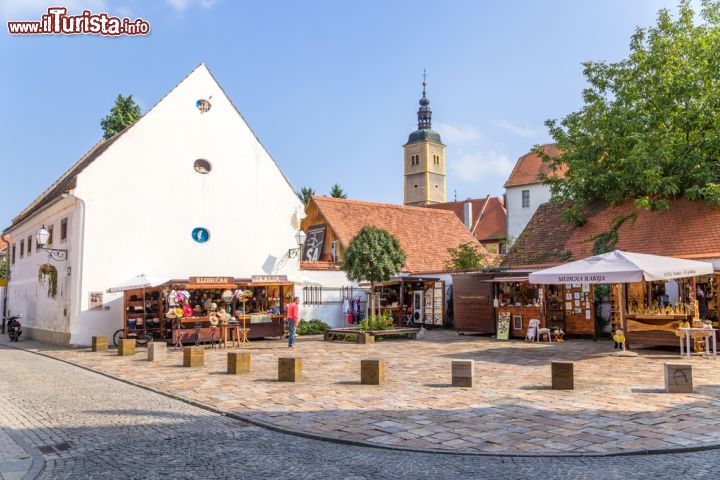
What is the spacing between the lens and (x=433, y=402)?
980 cm

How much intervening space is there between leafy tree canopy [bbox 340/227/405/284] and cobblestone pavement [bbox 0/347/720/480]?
14.5 metres

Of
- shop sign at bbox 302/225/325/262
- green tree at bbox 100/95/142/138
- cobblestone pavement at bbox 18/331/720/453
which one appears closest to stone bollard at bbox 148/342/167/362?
cobblestone pavement at bbox 18/331/720/453

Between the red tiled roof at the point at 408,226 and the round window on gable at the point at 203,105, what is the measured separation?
10623 mm

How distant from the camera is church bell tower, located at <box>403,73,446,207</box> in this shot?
97312mm

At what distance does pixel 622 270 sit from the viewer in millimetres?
15211

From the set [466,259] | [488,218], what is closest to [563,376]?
[466,259]

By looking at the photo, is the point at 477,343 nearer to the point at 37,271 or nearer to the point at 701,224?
the point at 701,224

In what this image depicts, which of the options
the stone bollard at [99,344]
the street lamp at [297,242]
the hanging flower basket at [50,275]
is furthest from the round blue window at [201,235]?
the stone bollard at [99,344]

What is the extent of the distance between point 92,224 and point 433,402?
56.8 feet

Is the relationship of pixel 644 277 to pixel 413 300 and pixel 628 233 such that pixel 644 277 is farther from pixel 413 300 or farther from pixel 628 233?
pixel 413 300

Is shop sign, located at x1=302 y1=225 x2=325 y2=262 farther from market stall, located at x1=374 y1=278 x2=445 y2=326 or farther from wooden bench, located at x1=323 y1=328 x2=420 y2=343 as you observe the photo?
wooden bench, located at x1=323 y1=328 x2=420 y2=343

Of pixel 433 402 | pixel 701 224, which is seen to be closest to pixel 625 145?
pixel 701 224

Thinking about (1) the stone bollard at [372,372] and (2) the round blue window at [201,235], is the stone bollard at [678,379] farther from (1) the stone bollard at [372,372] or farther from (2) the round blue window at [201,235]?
(2) the round blue window at [201,235]

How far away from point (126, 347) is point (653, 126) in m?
21.3
